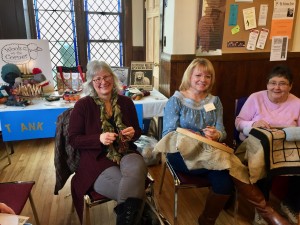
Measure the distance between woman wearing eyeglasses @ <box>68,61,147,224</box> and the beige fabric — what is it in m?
0.24

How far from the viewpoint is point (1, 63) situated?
6.86 ft

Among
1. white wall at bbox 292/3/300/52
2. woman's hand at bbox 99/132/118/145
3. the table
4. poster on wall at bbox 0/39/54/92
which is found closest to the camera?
woman's hand at bbox 99/132/118/145

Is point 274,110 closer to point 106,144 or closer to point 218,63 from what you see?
point 218,63

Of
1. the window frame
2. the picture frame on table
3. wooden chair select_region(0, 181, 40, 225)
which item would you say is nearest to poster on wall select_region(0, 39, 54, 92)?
the picture frame on table

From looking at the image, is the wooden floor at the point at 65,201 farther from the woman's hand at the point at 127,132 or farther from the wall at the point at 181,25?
the wall at the point at 181,25

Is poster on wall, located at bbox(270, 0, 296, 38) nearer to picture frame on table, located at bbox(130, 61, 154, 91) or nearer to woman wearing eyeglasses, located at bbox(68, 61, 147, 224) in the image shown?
picture frame on table, located at bbox(130, 61, 154, 91)

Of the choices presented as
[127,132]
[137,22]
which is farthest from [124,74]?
[137,22]

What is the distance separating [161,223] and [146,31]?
2.70 m

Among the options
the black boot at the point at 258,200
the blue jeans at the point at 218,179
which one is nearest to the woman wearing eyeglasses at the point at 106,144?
the blue jeans at the point at 218,179

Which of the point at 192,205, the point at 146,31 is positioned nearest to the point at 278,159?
the point at 192,205

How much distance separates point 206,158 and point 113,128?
0.54 metres

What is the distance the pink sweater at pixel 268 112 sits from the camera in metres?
1.69

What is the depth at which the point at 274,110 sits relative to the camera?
1.72 m

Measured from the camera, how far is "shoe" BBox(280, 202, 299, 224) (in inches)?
64.6
